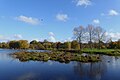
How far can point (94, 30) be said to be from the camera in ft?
319

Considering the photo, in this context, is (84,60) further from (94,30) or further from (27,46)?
(27,46)

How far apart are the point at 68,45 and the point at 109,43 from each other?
75.1 feet

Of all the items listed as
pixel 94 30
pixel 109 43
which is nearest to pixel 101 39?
pixel 94 30

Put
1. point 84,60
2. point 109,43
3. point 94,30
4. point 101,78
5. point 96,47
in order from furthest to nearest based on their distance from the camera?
point 109,43 → point 96,47 → point 94,30 → point 84,60 → point 101,78

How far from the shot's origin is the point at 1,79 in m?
25.3

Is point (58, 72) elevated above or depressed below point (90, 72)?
above

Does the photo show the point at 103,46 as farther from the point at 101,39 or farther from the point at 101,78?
the point at 101,78

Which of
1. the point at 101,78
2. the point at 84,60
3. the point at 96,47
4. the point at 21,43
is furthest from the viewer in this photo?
the point at 21,43

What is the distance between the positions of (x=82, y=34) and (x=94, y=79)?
72113 mm

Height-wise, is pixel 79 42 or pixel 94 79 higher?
pixel 79 42

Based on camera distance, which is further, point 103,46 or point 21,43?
point 21,43

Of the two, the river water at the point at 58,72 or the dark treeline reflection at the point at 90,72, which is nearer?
the river water at the point at 58,72

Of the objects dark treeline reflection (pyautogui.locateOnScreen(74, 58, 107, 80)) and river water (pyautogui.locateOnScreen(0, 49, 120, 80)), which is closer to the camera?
river water (pyautogui.locateOnScreen(0, 49, 120, 80))

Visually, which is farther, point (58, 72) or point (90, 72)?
point (90, 72)
